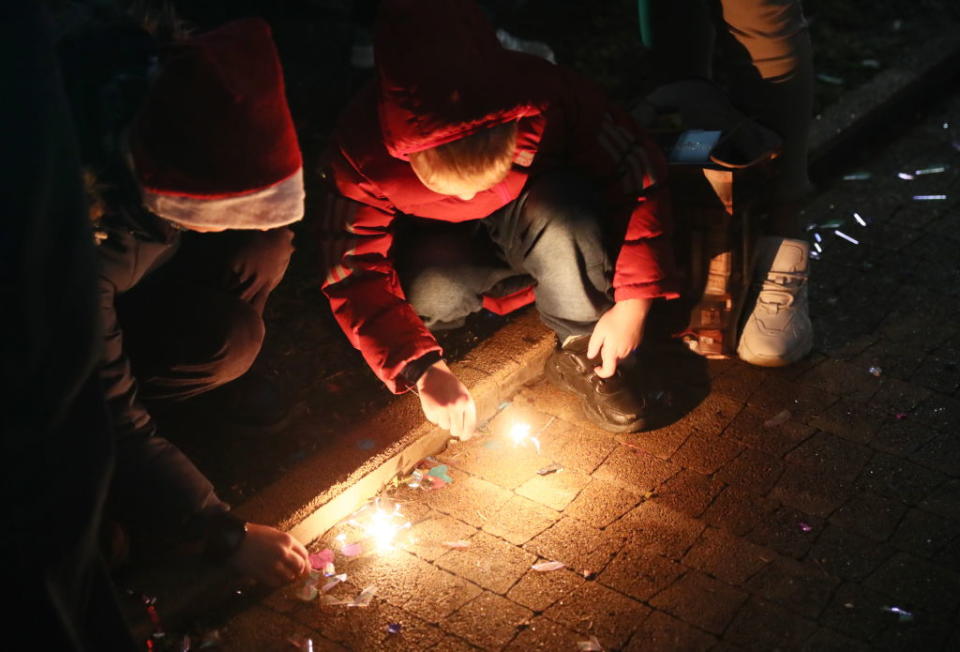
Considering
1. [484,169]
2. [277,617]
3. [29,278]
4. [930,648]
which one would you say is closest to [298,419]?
[277,617]

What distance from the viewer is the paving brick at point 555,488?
330 centimetres

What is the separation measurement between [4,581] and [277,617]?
1513mm

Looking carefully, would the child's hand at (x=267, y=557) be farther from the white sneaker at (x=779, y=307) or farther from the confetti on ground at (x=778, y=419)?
the white sneaker at (x=779, y=307)

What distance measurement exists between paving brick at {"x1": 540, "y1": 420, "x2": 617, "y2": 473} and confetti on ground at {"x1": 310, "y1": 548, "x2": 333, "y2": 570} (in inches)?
32.7

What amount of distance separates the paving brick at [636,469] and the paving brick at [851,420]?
57cm

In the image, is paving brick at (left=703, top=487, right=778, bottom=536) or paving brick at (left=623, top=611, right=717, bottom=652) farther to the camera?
paving brick at (left=703, top=487, right=778, bottom=536)

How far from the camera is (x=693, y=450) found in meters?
3.47

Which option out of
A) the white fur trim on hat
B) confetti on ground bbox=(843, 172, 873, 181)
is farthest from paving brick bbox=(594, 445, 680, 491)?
confetti on ground bbox=(843, 172, 873, 181)

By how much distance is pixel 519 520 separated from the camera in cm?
323

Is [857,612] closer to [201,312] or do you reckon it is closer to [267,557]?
[267,557]

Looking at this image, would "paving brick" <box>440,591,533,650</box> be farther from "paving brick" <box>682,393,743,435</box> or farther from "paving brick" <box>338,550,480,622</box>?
"paving brick" <box>682,393,743,435</box>

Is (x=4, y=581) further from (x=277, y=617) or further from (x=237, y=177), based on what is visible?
(x=277, y=617)

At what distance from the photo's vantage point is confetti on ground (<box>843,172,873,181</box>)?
16.8ft

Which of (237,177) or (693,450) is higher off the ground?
(237,177)
